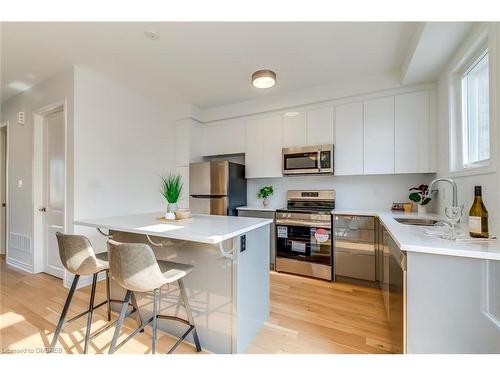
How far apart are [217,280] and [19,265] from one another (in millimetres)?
3594

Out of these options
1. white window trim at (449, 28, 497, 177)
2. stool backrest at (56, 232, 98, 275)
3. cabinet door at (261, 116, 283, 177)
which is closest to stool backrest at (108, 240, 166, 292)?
stool backrest at (56, 232, 98, 275)

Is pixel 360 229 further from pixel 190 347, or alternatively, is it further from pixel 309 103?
pixel 190 347

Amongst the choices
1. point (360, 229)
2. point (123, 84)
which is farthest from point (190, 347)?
point (123, 84)

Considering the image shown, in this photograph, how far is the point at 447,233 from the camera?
1334 millimetres

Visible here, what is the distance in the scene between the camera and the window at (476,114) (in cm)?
165

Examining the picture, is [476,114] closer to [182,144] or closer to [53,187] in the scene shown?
[182,144]

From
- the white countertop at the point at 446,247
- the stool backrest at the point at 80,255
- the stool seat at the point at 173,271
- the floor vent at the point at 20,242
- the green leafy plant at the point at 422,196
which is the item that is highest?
the green leafy plant at the point at 422,196

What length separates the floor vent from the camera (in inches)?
122

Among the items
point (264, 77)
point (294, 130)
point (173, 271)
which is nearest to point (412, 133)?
point (294, 130)

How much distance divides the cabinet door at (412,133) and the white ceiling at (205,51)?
49cm

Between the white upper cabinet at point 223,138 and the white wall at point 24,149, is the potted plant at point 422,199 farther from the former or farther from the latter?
the white wall at point 24,149

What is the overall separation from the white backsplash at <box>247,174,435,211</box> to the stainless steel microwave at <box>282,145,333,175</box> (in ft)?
1.19

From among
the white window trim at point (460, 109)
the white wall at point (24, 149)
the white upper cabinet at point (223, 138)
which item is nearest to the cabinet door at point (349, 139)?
the white window trim at point (460, 109)

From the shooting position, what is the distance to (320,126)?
308 centimetres
